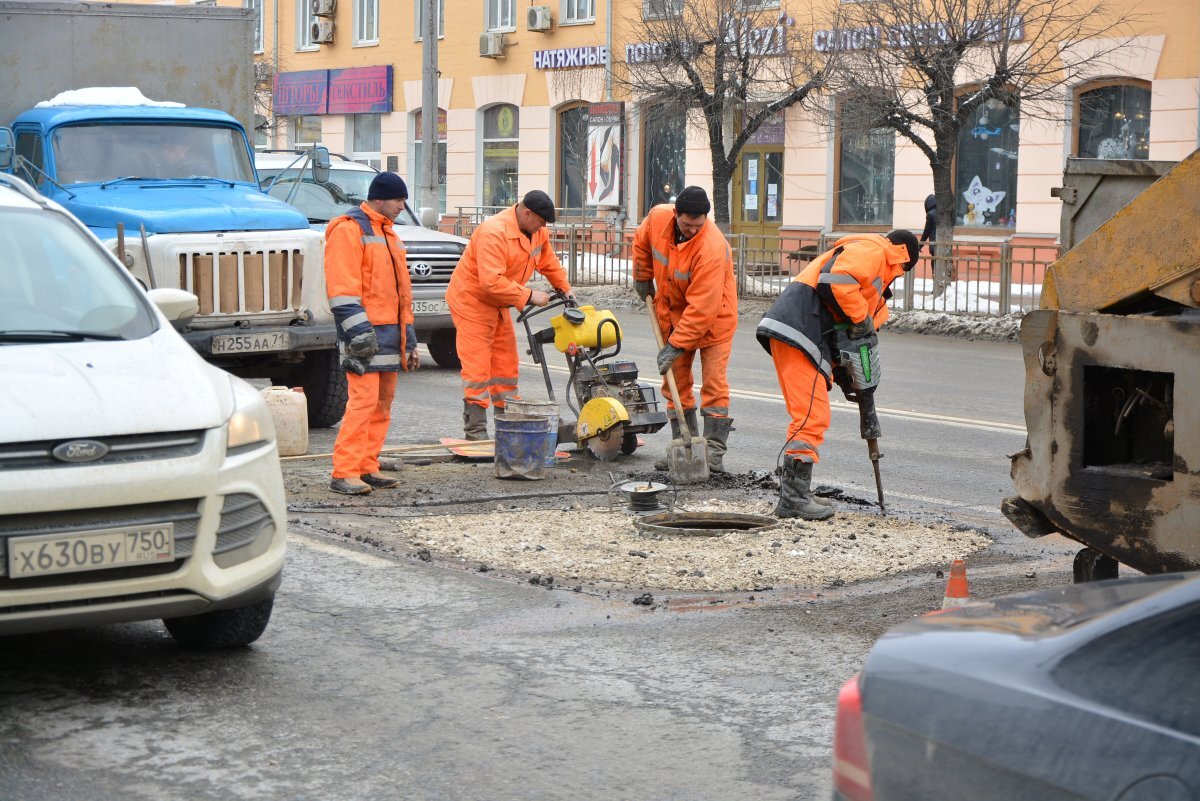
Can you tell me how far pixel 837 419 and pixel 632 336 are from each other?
7319 millimetres

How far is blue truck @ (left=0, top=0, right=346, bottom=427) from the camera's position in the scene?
36.9ft

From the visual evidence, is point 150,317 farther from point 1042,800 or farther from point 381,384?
point 1042,800

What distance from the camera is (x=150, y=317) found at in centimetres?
594

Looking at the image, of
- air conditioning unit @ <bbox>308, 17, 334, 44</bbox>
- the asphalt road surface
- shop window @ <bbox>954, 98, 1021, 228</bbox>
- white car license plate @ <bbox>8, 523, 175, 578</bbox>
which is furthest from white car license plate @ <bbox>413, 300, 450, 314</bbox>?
air conditioning unit @ <bbox>308, 17, 334, 44</bbox>

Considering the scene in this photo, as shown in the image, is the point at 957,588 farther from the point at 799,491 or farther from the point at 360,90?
the point at 360,90

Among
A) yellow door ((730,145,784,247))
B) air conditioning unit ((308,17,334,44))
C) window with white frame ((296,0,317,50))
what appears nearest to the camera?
yellow door ((730,145,784,247))

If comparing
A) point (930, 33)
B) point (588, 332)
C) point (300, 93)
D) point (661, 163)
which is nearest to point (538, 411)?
point (588, 332)

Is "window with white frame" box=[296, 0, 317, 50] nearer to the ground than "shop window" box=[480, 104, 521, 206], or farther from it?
farther from it

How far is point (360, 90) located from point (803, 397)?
108 feet

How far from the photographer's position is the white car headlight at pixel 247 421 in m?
5.32

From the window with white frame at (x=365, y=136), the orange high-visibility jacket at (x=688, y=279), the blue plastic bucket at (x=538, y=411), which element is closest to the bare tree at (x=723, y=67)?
the window with white frame at (x=365, y=136)

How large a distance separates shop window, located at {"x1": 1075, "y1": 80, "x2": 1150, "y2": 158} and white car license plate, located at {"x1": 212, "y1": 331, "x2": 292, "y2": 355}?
55.5 ft

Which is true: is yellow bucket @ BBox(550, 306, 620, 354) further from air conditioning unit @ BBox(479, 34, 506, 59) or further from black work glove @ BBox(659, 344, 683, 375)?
air conditioning unit @ BBox(479, 34, 506, 59)

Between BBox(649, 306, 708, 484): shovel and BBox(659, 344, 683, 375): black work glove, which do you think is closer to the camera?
BBox(649, 306, 708, 484): shovel
